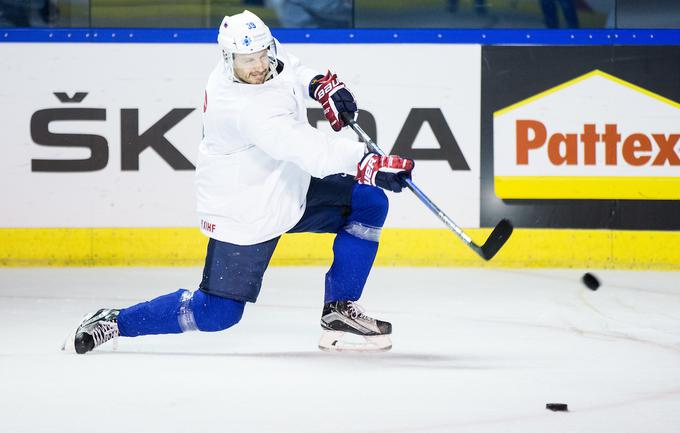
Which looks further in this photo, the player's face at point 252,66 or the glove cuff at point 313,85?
the glove cuff at point 313,85

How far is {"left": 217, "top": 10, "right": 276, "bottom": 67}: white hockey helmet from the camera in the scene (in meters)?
3.43

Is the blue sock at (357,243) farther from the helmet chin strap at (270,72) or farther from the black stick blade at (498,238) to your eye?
the helmet chin strap at (270,72)

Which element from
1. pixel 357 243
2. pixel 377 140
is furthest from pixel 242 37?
pixel 377 140

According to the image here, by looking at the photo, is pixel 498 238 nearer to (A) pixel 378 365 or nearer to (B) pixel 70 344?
(A) pixel 378 365

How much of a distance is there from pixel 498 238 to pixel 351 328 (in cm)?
53

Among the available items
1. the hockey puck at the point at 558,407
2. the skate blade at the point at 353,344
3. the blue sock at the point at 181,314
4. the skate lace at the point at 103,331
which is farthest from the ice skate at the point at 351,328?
the hockey puck at the point at 558,407

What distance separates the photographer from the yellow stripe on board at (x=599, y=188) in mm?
5734

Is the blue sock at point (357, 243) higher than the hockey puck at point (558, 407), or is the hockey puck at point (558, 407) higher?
the blue sock at point (357, 243)

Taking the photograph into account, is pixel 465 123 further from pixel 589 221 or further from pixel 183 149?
pixel 183 149

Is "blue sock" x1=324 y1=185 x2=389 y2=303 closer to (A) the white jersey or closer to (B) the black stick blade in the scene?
(A) the white jersey

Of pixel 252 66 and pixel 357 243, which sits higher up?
pixel 252 66

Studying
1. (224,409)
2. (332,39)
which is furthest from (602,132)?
(224,409)

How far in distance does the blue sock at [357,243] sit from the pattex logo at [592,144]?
6.92 ft

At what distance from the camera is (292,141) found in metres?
3.40
